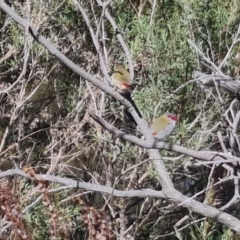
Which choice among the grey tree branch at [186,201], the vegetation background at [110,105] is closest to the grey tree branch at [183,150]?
the grey tree branch at [186,201]

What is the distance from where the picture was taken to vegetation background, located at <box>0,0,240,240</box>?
3885 millimetres

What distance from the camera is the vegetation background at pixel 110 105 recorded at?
3885 millimetres

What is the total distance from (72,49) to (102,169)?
35.7 inches

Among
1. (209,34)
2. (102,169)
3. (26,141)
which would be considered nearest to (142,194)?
(209,34)

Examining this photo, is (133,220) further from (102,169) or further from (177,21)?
(177,21)

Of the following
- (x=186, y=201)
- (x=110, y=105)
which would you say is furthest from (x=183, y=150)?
(x=110, y=105)

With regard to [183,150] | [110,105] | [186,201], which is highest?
[183,150]

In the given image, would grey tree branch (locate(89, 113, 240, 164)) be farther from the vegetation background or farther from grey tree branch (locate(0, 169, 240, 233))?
the vegetation background

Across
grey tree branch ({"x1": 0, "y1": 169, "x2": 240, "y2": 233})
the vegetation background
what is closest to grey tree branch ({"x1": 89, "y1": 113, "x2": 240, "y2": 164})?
grey tree branch ({"x1": 0, "y1": 169, "x2": 240, "y2": 233})

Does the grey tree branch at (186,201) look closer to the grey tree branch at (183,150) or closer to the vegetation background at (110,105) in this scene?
the grey tree branch at (183,150)

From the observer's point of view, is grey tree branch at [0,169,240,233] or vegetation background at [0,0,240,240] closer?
grey tree branch at [0,169,240,233]

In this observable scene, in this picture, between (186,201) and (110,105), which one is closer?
(186,201)

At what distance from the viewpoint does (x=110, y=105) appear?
165 inches

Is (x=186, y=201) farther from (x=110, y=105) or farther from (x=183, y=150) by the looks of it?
(x=110, y=105)
